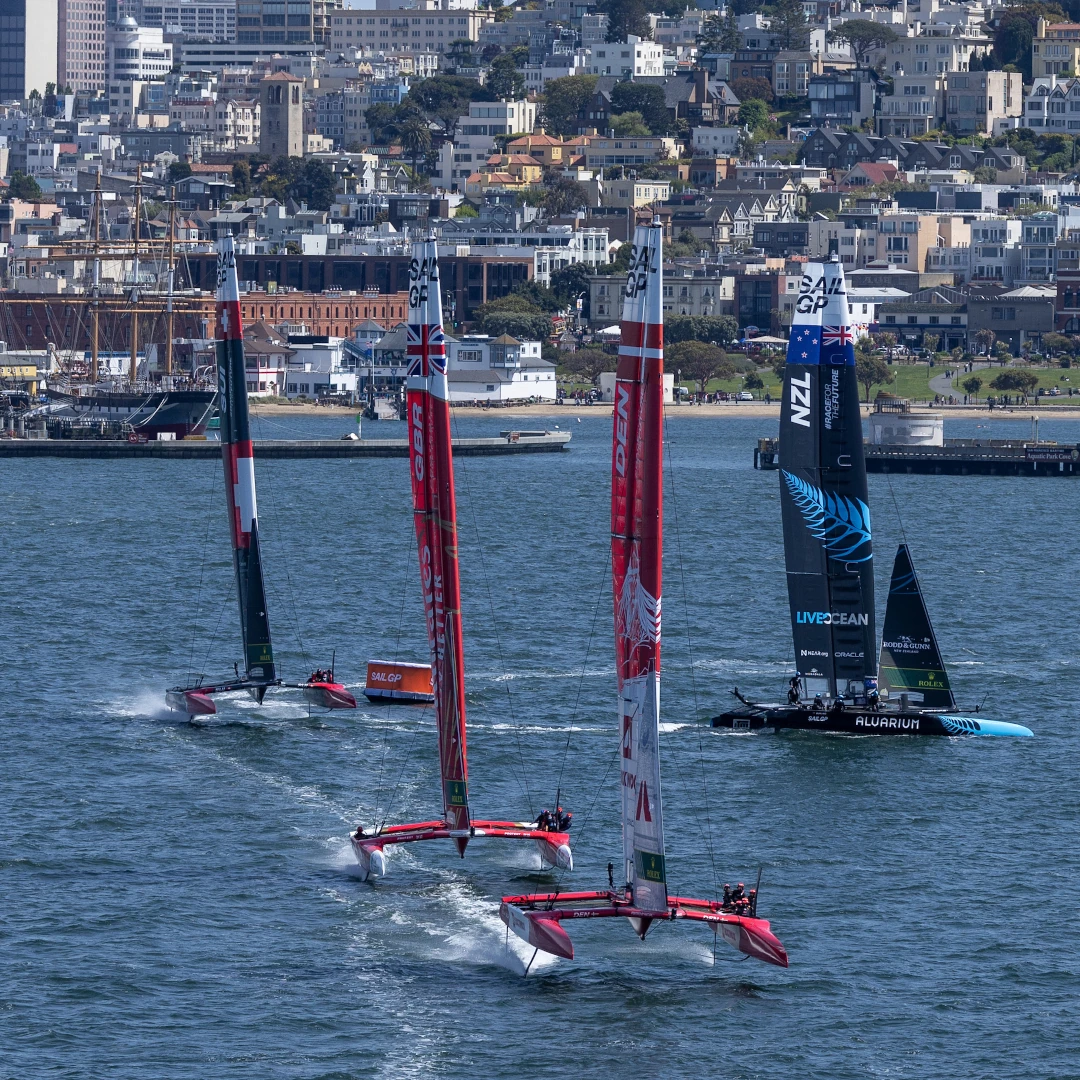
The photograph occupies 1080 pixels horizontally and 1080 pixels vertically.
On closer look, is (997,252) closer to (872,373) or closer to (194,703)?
(872,373)

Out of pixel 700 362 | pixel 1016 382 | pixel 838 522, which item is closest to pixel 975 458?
pixel 1016 382

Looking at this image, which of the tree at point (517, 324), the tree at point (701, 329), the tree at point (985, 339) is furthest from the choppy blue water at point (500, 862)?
the tree at point (517, 324)

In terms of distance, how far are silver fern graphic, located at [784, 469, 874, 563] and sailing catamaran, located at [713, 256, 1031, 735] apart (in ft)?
0.05

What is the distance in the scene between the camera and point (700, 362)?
151000 millimetres

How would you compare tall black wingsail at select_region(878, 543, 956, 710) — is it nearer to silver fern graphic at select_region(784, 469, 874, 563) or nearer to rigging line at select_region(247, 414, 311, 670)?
silver fern graphic at select_region(784, 469, 874, 563)

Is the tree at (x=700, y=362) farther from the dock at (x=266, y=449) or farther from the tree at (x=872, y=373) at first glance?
the dock at (x=266, y=449)

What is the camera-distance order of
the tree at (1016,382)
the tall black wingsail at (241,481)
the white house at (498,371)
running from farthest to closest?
the white house at (498,371), the tree at (1016,382), the tall black wingsail at (241,481)

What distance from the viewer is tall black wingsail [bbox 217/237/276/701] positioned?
4144cm

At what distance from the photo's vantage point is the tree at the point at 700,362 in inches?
5945

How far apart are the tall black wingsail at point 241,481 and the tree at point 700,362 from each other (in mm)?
109447

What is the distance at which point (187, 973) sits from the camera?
2775 cm

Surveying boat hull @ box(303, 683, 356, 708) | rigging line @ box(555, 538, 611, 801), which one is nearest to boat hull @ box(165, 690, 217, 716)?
boat hull @ box(303, 683, 356, 708)

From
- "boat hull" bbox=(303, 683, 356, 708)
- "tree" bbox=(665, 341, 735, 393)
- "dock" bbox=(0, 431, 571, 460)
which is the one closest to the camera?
"boat hull" bbox=(303, 683, 356, 708)

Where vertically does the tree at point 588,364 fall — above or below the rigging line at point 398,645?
below
